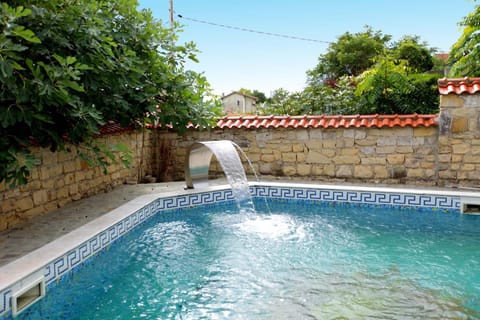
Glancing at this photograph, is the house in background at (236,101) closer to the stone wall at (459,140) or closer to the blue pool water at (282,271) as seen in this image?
the stone wall at (459,140)

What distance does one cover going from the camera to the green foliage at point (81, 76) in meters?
4.27

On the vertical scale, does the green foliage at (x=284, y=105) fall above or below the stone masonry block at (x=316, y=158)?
above

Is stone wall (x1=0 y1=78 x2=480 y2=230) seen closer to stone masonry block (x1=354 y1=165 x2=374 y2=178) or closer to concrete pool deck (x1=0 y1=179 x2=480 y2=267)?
stone masonry block (x1=354 y1=165 x2=374 y2=178)

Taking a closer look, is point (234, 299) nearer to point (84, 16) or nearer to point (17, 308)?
point (17, 308)

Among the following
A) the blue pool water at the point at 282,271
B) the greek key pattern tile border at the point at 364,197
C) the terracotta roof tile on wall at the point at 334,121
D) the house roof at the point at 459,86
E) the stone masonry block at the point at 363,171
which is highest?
the house roof at the point at 459,86

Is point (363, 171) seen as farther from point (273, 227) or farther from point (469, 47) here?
point (469, 47)

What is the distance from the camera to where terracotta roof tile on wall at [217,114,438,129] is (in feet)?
26.7

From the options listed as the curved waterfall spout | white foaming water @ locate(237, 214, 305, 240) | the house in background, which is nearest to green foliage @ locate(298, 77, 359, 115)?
the curved waterfall spout

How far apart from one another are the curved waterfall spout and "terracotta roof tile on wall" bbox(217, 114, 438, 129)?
1237 millimetres

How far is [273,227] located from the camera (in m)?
6.33

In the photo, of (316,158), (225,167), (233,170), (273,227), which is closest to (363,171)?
(316,158)

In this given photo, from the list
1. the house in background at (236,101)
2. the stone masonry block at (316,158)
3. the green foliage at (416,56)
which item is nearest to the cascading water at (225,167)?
the stone masonry block at (316,158)

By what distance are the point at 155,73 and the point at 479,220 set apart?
565 cm

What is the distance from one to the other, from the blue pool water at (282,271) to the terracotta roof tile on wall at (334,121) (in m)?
2.03
